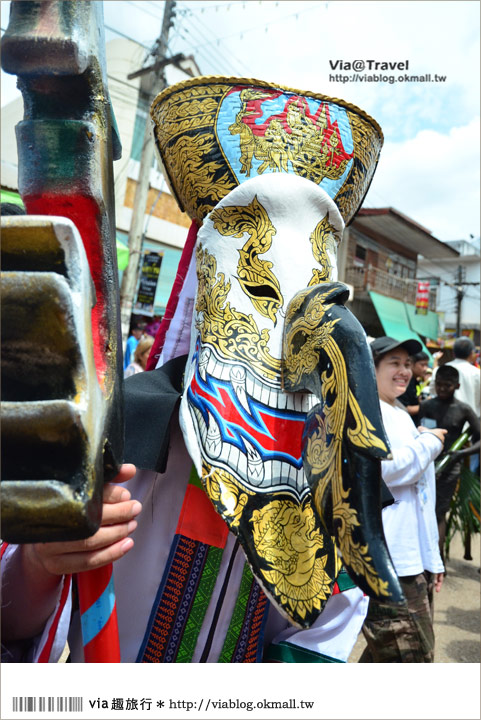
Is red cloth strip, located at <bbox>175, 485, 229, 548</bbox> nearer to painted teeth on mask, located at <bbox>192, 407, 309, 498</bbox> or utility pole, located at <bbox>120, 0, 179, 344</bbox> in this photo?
painted teeth on mask, located at <bbox>192, 407, 309, 498</bbox>

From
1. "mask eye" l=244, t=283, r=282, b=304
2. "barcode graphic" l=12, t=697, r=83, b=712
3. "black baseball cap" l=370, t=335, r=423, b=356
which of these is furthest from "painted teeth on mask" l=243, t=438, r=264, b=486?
"black baseball cap" l=370, t=335, r=423, b=356

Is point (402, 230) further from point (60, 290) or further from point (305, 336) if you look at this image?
point (60, 290)

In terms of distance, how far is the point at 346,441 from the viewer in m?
0.57

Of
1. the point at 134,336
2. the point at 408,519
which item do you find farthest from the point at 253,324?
the point at 134,336

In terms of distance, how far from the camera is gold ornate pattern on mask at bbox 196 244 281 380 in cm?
78

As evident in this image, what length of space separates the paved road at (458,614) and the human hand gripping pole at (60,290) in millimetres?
1980

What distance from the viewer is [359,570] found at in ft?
1.75

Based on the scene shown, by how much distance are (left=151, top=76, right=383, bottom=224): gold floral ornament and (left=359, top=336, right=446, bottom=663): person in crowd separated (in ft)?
3.45

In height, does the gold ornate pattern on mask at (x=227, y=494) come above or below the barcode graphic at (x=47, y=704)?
above

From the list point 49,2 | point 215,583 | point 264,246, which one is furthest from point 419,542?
point 49,2

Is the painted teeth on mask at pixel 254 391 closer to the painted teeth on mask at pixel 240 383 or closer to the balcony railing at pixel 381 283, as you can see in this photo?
the painted teeth on mask at pixel 240 383

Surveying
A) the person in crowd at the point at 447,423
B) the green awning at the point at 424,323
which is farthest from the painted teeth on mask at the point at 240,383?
the green awning at the point at 424,323

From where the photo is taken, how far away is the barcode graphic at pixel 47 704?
689 millimetres

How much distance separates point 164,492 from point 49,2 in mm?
716
